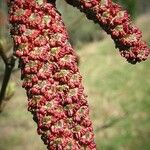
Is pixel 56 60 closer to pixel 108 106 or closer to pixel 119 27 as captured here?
pixel 119 27

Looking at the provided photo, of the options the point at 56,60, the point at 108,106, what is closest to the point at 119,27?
the point at 56,60

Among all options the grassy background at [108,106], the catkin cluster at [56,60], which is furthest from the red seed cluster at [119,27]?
the grassy background at [108,106]

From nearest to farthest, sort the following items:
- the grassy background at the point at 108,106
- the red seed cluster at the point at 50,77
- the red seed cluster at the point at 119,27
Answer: the red seed cluster at the point at 50,77 < the red seed cluster at the point at 119,27 < the grassy background at the point at 108,106

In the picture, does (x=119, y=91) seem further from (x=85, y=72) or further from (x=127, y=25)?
(x=127, y=25)

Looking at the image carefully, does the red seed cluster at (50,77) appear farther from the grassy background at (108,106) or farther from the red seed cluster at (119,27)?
the grassy background at (108,106)

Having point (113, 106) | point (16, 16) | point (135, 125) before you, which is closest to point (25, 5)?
point (16, 16)
